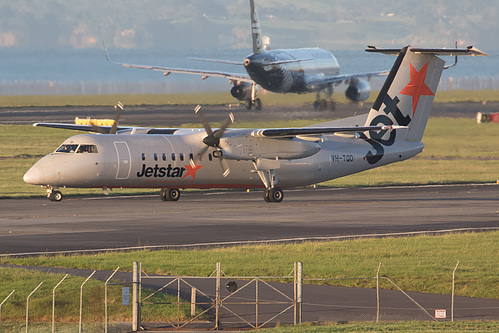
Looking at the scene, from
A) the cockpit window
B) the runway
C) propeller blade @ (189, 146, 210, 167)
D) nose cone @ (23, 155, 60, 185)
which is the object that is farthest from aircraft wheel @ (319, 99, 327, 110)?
nose cone @ (23, 155, 60, 185)

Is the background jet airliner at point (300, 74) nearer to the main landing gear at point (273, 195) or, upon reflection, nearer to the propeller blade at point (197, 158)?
the main landing gear at point (273, 195)

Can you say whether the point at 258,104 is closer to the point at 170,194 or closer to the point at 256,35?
the point at 256,35

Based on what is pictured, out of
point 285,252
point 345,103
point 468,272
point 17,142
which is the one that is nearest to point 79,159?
point 285,252

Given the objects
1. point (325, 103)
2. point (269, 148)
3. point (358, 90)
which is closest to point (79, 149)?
point (269, 148)

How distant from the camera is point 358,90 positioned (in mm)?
74250

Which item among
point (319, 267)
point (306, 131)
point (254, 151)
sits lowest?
point (319, 267)

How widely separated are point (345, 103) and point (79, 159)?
32961 millimetres

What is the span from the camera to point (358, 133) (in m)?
50.1

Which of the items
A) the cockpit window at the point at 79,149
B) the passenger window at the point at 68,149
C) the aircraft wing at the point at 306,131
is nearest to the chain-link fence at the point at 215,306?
the cockpit window at the point at 79,149

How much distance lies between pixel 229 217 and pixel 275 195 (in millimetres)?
5929

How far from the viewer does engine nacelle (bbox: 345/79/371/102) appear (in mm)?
73125

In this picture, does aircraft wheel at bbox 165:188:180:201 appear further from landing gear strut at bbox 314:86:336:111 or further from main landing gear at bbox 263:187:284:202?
landing gear strut at bbox 314:86:336:111

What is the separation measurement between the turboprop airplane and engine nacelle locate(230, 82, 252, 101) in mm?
40891

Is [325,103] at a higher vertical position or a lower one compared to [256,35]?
lower
